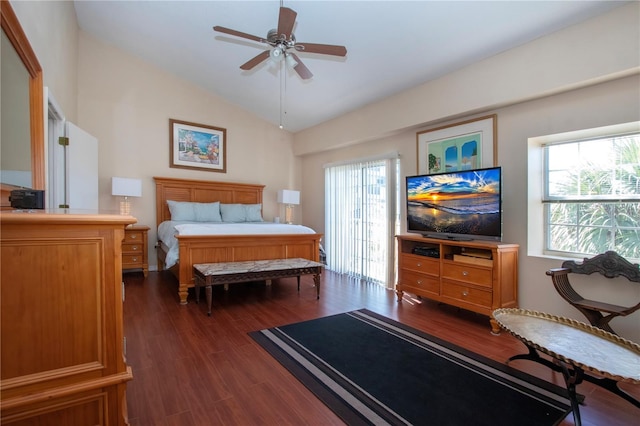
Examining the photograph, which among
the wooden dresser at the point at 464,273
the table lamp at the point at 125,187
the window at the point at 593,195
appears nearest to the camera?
the window at the point at 593,195

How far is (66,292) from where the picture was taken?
1.05 meters

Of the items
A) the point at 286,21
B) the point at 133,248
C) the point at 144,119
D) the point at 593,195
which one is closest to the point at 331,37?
the point at 286,21

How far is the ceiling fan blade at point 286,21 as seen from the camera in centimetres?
228

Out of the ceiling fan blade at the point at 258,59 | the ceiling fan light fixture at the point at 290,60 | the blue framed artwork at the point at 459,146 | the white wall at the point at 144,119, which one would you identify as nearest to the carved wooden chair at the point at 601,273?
the blue framed artwork at the point at 459,146

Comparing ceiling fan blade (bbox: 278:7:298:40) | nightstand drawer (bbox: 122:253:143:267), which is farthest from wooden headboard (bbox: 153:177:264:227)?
ceiling fan blade (bbox: 278:7:298:40)

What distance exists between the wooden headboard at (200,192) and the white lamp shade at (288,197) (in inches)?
18.8

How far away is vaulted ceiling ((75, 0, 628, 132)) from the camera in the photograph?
2617 millimetres

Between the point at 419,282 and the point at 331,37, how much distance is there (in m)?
2.85

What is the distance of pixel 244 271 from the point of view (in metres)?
3.36

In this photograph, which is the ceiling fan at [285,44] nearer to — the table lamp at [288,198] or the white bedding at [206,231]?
the white bedding at [206,231]

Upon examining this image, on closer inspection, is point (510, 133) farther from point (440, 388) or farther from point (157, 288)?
point (157, 288)

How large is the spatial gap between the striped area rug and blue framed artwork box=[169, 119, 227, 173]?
12.7 ft

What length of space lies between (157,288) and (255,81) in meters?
3.30

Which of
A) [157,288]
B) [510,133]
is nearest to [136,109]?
[157,288]
